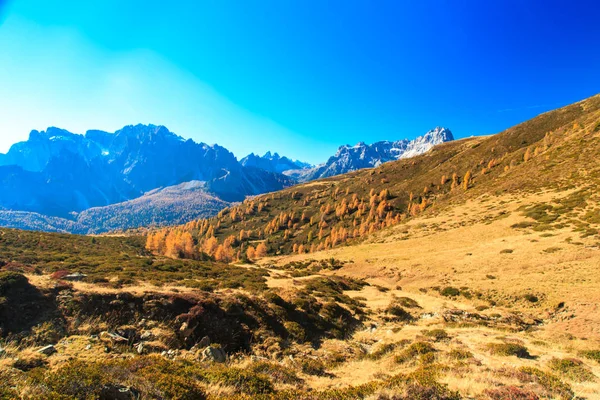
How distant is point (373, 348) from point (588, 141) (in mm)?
139717

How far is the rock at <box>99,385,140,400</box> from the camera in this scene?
8.64 m

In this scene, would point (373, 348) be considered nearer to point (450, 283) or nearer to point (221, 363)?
point (221, 363)

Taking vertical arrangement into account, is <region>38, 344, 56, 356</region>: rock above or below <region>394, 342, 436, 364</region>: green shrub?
Result: above

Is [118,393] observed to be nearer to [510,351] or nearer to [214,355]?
[214,355]

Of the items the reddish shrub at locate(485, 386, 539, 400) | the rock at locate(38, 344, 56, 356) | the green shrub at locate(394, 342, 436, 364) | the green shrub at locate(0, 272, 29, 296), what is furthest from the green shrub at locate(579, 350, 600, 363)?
the green shrub at locate(0, 272, 29, 296)

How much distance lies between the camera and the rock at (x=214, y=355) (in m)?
15.6

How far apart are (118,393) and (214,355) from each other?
7.68 metres

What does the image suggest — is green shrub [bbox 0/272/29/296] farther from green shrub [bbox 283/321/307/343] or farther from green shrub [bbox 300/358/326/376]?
green shrub [bbox 300/358/326/376]

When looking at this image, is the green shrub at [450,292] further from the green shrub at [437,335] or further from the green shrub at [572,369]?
the green shrub at [572,369]

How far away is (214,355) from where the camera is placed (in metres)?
15.9

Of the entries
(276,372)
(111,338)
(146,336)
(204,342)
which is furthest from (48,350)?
(276,372)

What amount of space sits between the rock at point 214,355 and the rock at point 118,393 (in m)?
6.80

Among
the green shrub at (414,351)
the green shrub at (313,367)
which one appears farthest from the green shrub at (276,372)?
the green shrub at (414,351)

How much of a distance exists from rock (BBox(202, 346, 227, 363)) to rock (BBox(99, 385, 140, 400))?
680 cm
